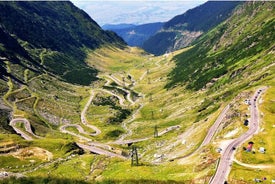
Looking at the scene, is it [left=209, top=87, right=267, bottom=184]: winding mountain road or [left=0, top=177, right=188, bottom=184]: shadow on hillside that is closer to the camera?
[left=209, top=87, right=267, bottom=184]: winding mountain road

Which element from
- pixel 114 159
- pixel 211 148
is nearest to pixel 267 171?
pixel 211 148

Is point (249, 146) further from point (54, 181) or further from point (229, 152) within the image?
point (54, 181)

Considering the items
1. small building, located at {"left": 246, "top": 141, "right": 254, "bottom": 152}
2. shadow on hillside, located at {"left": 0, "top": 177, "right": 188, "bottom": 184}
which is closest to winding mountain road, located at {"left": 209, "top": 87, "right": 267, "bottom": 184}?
small building, located at {"left": 246, "top": 141, "right": 254, "bottom": 152}

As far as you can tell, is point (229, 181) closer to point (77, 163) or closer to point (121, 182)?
point (121, 182)

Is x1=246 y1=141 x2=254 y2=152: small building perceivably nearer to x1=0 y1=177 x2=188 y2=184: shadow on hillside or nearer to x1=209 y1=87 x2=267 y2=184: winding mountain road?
x1=209 y1=87 x2=267 y2=184: winding mountain road

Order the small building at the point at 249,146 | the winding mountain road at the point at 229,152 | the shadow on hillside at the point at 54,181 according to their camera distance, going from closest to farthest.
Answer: the winding mountain road at the point at 229,152, the shadow on hillside at the point at 54,181, the small building at the point at 249,146

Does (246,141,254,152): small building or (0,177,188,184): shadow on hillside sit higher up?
(246,141,254,152): small building

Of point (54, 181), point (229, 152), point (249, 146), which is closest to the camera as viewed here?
point (229, 152)

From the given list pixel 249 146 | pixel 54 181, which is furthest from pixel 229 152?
pixel 54 181

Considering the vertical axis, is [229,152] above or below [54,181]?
above

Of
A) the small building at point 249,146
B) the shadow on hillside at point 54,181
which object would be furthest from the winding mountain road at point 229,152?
the shadow on hillside at point 54,181

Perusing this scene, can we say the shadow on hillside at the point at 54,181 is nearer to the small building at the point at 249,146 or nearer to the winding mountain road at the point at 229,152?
the winding mountain road at the point at 229,152

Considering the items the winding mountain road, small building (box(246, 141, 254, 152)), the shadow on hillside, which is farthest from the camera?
small building (box(246, 141, 254, 152))

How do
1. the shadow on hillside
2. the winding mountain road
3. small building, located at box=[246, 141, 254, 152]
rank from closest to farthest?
Result: the winding mountain road, the shadow on hillside, small building, located at box=[246, 141, 254, 152]
